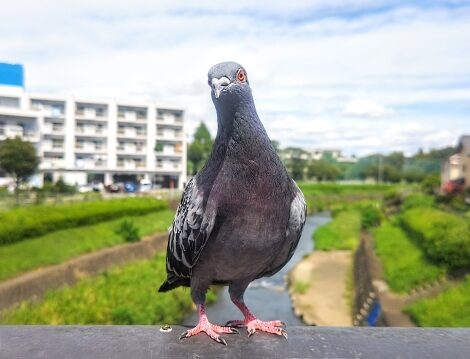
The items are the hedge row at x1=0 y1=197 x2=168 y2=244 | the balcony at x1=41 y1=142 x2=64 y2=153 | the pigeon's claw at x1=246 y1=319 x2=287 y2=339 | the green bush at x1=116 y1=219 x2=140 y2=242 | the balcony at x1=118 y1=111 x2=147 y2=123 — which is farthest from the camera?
the balcony at x1=118 y1=111 x2=147 y2=123

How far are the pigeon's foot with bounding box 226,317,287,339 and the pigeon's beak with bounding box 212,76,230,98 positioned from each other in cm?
142

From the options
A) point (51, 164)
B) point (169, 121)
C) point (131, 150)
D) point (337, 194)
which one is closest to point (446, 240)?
point (51, 164)

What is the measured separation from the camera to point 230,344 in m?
2.76

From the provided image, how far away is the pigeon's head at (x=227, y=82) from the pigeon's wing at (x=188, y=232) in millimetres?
596

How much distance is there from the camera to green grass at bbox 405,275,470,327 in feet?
35.6

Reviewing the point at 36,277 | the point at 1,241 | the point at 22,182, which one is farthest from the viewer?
the point at 22,182

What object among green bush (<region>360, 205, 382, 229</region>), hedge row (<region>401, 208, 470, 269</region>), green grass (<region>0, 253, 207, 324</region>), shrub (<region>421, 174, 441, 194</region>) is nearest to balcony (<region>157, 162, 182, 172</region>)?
green bush (<region>360, 205, 382, 229</region>)

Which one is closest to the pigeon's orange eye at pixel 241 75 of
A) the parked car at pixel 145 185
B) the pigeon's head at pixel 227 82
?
the pigeon's head at pixel 227 82

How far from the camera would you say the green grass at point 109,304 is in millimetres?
13039

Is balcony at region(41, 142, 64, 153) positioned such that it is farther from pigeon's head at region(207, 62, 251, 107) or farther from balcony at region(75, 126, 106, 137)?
pigeon's head at region(207, 62, 251, 107)

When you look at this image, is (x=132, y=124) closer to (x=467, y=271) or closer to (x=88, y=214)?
(x=88, y=214)

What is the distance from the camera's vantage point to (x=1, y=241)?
16016 mm

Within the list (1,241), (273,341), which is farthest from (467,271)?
(1,241)

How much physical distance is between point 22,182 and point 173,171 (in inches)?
785
